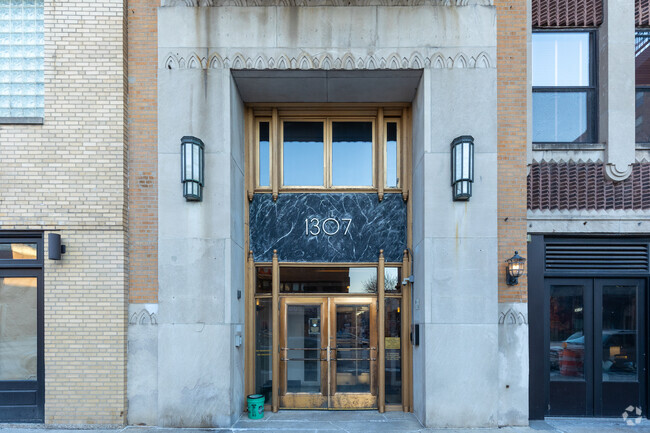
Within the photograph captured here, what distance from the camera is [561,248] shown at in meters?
8.30

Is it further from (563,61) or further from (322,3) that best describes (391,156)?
(563,61)

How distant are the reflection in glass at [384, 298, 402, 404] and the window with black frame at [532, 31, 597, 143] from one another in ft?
14.0

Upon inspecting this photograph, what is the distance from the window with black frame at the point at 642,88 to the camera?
8.45 meters

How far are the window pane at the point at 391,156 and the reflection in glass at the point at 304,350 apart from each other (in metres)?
2.92

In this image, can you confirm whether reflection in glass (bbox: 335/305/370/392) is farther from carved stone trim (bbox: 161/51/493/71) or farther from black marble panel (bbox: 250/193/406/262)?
carved stone trim (bbox: 161/51/493/71)

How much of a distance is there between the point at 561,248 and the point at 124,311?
7.96 meters

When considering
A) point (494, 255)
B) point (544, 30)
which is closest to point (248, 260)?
point (494, 255)

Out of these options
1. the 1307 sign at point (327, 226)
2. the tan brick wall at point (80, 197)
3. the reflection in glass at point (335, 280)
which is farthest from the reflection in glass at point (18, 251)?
the 1307 sign at point (327, 226)

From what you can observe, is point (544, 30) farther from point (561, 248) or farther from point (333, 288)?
point (333, 288)

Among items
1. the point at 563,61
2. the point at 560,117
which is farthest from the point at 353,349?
the point at 563,61

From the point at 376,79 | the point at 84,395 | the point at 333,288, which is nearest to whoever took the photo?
the point at 84,395

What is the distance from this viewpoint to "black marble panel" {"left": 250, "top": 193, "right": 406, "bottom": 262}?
8797 millimetres

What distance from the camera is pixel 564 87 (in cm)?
853

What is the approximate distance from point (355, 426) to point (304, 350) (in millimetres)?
1739
